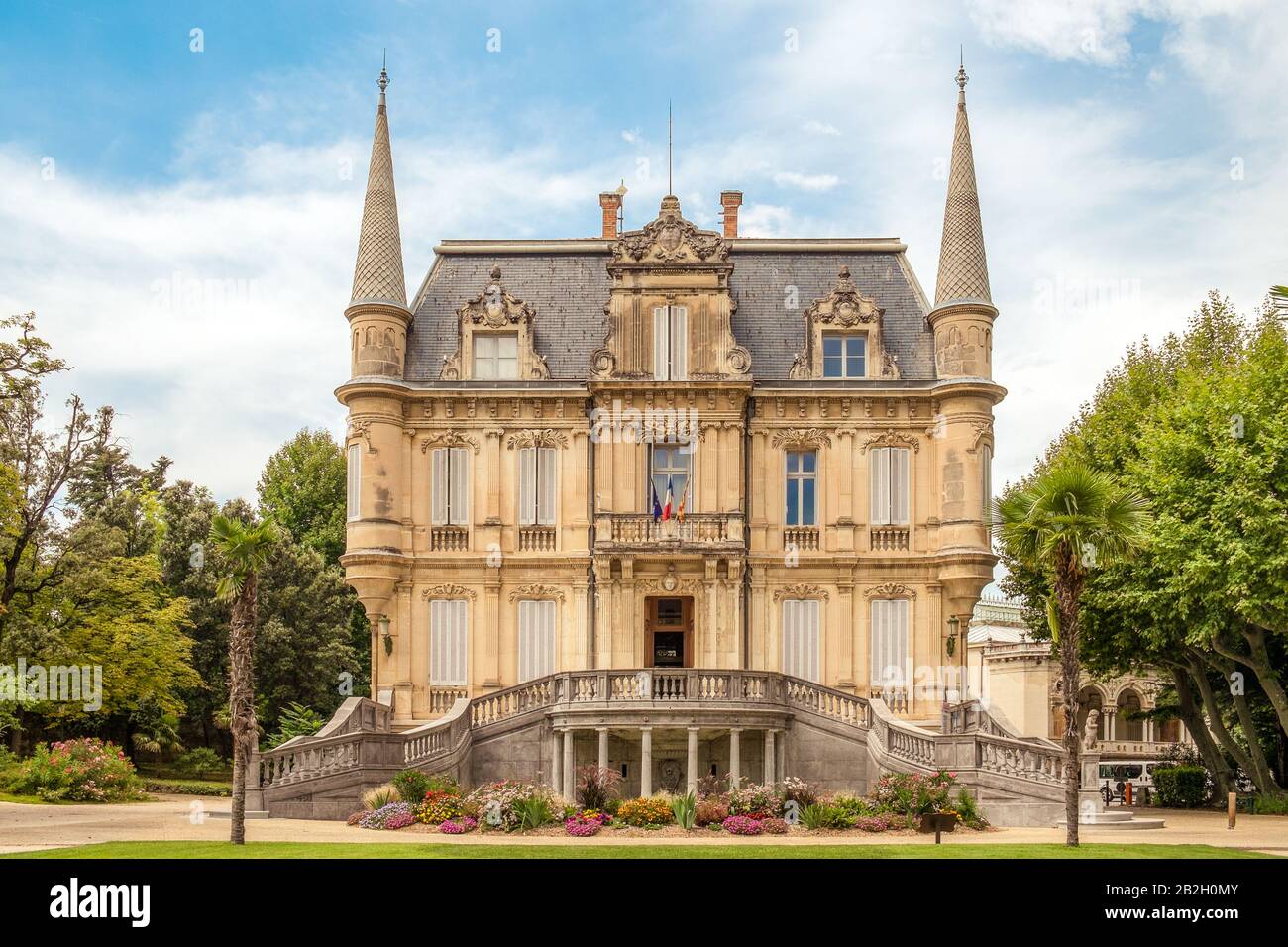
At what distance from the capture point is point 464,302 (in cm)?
4281

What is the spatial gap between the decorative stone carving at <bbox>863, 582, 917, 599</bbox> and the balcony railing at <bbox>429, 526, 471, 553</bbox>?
38.6 ft

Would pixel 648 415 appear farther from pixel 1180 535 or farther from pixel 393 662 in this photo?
pixel 1180 535

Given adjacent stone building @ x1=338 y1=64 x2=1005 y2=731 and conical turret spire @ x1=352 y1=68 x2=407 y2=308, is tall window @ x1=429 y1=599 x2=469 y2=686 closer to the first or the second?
adjacent stone building @ x1=338 y1=64 x2=1005 y2=731

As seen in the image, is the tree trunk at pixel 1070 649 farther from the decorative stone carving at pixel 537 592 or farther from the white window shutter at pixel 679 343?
the decorative stone carving at pixel 537 592

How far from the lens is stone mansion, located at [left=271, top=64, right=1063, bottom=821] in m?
39.8

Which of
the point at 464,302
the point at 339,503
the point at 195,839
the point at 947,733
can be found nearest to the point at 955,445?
the point at 947,733

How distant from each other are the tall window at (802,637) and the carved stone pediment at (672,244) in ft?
34.0

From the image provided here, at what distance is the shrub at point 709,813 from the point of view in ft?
94.8

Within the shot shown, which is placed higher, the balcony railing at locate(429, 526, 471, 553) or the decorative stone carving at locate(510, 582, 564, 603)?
the balcony railing at locate(429, 526, 471, 553)

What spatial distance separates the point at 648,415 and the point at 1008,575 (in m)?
16.7

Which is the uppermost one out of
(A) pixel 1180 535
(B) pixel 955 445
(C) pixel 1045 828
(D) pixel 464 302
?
(D) pixel 464 302

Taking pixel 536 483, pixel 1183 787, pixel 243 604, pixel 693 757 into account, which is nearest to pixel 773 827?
pixel 693 757

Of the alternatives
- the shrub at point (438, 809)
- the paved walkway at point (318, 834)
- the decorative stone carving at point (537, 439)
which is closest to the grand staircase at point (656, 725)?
the paved walkway at point (318, 834)

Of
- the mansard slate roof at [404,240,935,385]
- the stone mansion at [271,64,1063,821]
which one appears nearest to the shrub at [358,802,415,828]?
the stone mansion at [271,64,1063,821]
